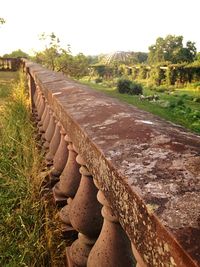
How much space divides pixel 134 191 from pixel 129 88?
2089 centimetres

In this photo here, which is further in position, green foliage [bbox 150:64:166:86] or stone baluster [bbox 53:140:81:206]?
green foliage [bbox 150:64:166:86]

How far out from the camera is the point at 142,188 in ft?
2.22

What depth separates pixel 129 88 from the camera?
21312 millimetres

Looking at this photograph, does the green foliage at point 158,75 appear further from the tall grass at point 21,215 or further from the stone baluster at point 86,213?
the stone baluster at point 86,213

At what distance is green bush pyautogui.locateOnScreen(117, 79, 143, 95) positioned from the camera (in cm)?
2095

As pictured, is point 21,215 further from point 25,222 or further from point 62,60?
point 62,60

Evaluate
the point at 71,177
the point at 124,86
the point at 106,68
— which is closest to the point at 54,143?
the point at 71,177

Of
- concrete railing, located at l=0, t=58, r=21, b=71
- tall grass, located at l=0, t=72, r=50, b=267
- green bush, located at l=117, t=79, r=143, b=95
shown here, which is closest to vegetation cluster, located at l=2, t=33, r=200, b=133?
green bush, located at l=117, t=79, r=143, b=95

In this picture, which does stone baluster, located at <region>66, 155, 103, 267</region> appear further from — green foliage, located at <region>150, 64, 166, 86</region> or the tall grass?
green foliage, located at <region>150, 64, 166, 86</region>

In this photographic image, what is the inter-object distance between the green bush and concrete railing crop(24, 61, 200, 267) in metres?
19.5

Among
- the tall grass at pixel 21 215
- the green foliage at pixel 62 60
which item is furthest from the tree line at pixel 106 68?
the tall grass at pixel 21 215

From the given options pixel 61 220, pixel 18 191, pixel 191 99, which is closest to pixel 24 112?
pixel 18 191

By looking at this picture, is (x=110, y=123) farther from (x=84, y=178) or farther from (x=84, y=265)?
(x=84, y=265)

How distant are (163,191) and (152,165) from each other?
0.14 meters
